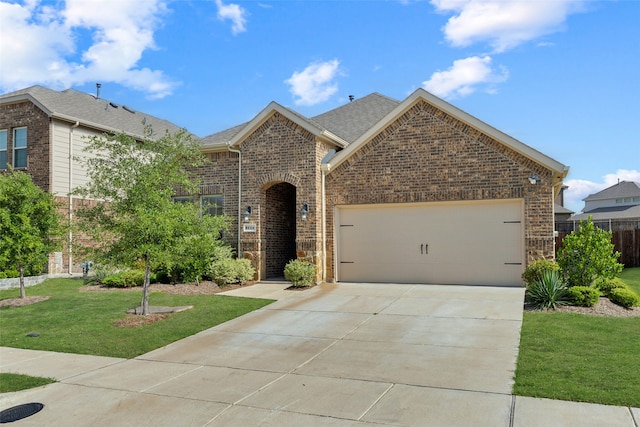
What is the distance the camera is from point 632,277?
18391 millimetres

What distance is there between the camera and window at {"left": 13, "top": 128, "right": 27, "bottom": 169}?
63.9ft

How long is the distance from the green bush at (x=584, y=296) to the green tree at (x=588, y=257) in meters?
0.79

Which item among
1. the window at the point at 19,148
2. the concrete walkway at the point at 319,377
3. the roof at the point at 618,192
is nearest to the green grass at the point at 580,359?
the concrete walkway at the point at 319,377

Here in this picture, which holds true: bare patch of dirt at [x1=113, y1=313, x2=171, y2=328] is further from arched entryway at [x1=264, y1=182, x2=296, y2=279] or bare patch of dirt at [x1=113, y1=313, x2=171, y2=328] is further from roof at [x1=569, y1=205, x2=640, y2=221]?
roof at [x1=569, y1=205, x2=640, y2=221]

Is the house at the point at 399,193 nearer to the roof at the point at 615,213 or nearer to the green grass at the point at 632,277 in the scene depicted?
the green grass at the point at 632,277

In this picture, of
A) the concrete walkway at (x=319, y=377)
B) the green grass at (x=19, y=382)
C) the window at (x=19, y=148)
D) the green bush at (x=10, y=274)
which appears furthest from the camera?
the window at (x=19, y=148)

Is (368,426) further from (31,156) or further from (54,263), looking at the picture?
(31,156)

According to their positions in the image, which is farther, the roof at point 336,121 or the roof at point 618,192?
the roof at point 618,192

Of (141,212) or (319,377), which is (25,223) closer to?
(141,212)

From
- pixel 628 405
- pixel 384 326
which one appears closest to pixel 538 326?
pixel 384 326

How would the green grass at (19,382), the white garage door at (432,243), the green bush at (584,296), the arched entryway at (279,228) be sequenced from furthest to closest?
the arched entryway at (279,228) → the white garage door at (432,243) → the green bush at (584,296) → the green grass at (19,382)

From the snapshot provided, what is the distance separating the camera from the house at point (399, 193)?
551 inches

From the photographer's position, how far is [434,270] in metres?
14.9

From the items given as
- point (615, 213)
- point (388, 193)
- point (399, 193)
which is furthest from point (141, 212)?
point (615, 213)
